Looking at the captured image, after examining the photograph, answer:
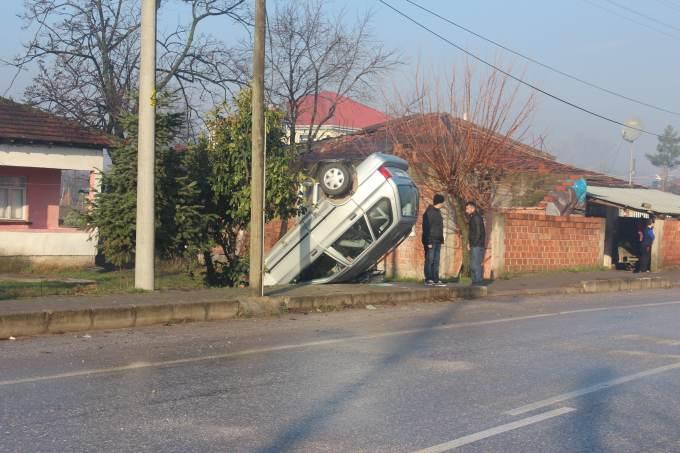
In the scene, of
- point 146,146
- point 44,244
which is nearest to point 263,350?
point 146,146

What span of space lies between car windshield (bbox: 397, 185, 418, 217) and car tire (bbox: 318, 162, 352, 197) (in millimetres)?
1036

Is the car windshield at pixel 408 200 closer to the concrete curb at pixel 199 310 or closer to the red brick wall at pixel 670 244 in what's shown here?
the concrete curb at pixel 199 310

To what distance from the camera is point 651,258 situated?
28.2 metres

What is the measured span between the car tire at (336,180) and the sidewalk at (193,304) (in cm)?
187

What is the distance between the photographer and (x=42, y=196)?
25.0 m

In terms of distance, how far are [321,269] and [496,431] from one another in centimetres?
1108

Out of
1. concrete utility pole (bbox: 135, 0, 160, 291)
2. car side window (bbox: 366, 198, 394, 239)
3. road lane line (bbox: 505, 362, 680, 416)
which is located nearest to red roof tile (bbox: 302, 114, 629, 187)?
car side window (bbox: 366, 198, 394, 239)

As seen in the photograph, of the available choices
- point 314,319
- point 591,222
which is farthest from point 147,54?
point 591,222

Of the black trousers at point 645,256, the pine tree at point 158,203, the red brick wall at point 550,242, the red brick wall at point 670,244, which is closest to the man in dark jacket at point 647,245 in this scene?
the black trousers at point 645,256

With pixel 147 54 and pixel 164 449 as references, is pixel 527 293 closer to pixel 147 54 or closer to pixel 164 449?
pixel 147 54

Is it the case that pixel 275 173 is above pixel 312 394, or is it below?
above

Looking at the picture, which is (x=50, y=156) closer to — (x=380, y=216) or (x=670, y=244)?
(x=380, y=216)

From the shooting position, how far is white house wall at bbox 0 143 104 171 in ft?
75.7

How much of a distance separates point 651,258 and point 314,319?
62.4ft
